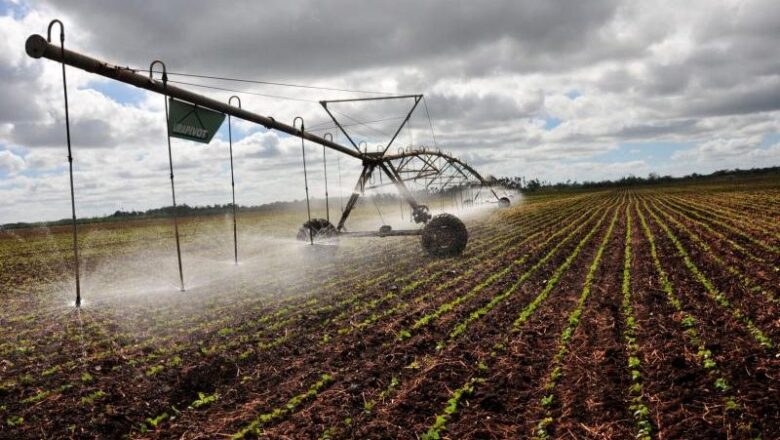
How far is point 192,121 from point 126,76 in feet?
5.76

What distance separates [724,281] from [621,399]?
24.0 feet

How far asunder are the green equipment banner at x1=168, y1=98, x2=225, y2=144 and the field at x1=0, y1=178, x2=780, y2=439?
365 cm

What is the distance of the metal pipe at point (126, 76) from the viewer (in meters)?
8.26

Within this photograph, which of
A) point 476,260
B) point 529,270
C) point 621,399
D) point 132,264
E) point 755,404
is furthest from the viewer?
point 132,264

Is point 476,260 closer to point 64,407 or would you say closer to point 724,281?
point 724,281

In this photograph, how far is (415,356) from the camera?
7012 millimetres

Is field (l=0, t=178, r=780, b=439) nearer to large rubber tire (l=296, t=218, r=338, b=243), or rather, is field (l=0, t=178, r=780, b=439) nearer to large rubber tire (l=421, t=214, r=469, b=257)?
large rubber tire (l=421, t=214, r=469, b=257)

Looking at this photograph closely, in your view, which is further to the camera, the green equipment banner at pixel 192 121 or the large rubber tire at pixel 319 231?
the large rubber tire at pixel 319 231

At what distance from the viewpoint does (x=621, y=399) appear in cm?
550

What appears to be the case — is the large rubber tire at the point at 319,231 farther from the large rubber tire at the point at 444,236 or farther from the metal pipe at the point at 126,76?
the metal pipe at the point at 126,76

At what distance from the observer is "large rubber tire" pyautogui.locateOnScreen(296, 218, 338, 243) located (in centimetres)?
1862

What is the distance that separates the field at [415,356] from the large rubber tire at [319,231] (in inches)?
190

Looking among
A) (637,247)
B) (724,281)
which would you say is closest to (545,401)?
(724,281)

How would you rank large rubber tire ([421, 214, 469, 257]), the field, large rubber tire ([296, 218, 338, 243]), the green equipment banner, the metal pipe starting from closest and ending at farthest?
1. the field
2. the metal pipe
3. the green equipment banner
4. large rubber tire ([421, 214, 469, 257])
5. large rubber tire ([296, 218, 338, 243])
